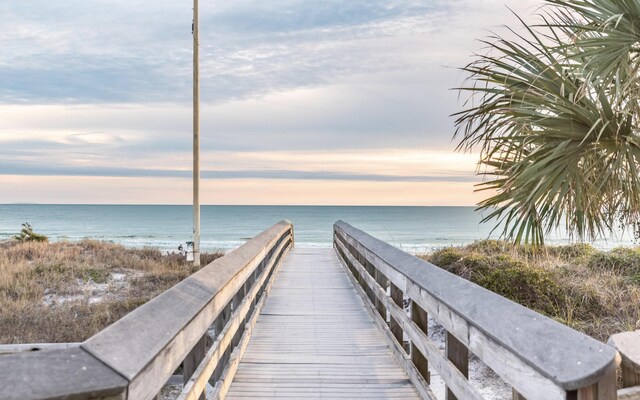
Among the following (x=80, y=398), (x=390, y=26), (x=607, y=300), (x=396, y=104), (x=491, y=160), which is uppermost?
(x=390, y=26)

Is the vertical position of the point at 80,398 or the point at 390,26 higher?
the point at 390,26

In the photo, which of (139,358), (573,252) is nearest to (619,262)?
(573,252)

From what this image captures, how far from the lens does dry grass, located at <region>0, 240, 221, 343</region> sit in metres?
9.27

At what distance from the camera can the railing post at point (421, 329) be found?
3.97 metres

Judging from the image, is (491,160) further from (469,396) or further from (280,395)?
(469,396)

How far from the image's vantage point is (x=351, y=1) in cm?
1496

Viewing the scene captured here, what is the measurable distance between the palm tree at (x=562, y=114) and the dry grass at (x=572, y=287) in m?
1.46

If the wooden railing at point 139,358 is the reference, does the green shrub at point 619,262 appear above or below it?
below

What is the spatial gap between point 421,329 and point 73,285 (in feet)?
37.3

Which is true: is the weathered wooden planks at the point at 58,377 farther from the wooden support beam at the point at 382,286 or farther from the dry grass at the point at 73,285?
the dry grass at the point at 73,285

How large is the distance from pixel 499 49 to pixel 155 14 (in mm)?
13117

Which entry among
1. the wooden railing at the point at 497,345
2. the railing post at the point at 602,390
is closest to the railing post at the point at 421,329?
the wooden railing at the point at 497,345

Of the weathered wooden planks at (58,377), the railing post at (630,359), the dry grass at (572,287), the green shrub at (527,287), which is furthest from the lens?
the green shrub at (527,287)

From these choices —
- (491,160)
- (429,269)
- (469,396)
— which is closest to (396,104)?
(491,160)
